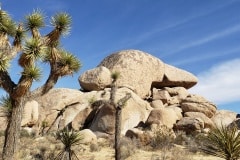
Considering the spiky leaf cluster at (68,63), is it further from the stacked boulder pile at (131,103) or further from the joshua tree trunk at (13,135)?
the stacked boulder pile at (131,103)

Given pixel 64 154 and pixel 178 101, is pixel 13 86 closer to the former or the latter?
pixel 64 154

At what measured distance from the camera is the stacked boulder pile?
79.6 feet

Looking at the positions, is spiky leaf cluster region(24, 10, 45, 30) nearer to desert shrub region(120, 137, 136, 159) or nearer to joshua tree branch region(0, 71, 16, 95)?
joshua tree branch region(0, 71, 16, 95)

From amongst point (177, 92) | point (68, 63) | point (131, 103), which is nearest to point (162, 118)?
point (131, 103)

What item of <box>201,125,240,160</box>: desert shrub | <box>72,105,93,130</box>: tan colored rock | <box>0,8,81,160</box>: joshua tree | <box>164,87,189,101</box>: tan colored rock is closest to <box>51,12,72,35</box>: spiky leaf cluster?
<box>0,8,81,160</box>: joshua tree

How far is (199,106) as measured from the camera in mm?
27828

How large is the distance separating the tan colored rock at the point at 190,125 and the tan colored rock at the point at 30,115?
33.9ft

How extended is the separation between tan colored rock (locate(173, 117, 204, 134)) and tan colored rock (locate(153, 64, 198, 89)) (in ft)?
32.8

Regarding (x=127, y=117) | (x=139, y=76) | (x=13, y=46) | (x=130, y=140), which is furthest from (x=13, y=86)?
(x=139, y=76)

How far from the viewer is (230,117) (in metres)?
29.7

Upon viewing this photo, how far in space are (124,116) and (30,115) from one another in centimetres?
710

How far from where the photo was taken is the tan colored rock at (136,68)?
3108 centimetres

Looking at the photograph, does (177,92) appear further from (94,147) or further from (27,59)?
(27,59)

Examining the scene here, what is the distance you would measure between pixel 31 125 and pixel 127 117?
7.29m
